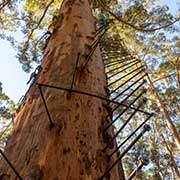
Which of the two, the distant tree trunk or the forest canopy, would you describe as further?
the forest canopy

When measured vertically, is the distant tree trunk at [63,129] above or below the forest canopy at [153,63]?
below

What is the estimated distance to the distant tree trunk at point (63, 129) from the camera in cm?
101

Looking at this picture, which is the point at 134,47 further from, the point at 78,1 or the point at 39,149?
the point at 39,149

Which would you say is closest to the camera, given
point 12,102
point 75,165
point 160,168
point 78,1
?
point 75,165

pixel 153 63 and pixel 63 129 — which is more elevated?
pixel 153 63

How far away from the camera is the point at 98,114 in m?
1.39

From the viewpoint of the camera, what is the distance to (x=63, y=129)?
116 cm

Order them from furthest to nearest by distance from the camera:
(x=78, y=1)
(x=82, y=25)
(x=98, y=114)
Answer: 1. (x=78, y=1)
2. (x=82, y=25)
3. (x=98, y=114)

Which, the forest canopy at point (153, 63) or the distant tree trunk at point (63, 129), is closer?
the distant tree trunk at point (63, 129)

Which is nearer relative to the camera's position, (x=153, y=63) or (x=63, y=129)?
(x=63, y=129)

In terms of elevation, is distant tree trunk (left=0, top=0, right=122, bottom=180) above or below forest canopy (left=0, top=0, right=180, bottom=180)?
below

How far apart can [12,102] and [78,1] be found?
1088 centimetres

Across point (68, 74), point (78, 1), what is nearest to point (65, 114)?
point (68, 74)

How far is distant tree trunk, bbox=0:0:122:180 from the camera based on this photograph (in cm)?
101
